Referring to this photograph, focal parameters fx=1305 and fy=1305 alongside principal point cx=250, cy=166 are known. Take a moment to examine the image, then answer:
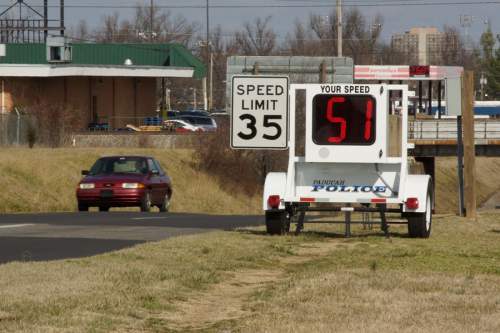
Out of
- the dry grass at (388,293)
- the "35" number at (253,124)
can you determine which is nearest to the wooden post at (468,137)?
the "35" number at (253,124)

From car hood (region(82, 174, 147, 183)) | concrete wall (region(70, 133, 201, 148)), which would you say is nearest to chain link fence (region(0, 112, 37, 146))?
concrete wall (region(70, 133, 201, 148))

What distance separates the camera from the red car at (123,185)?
3180 centimetres

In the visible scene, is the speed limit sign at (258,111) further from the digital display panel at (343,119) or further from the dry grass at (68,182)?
the dry grass at (68,182)

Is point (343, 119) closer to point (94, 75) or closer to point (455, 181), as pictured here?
point (94, 75)

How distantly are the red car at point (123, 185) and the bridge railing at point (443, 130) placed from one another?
36.4 meters

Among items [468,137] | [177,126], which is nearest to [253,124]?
[468,137]

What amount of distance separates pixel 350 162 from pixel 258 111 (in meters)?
1.80

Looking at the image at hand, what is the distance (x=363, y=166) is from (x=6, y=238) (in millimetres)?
5542

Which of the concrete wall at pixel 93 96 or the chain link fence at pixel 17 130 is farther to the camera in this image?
the concrete wall at pixel 93 96

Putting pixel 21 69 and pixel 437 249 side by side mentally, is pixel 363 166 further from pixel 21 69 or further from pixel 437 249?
pixel 21 69

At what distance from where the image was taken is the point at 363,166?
20219 mm

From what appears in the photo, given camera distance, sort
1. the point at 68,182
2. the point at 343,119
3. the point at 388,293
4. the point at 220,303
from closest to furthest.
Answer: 1. the point at 220,303
2. the point at 388,293
3. the point at 343,119
4. the point at 68,182

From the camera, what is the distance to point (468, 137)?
26.2 m

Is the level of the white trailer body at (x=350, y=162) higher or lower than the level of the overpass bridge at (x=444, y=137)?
higher
